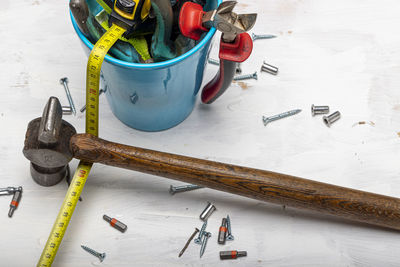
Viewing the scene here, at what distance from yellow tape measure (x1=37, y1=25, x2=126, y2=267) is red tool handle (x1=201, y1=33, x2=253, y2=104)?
0.20m

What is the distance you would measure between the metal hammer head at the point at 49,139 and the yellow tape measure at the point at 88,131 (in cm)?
5

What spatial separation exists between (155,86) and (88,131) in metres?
0.19

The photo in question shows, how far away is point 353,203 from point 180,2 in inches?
20.5

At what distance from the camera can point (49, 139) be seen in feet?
3.11

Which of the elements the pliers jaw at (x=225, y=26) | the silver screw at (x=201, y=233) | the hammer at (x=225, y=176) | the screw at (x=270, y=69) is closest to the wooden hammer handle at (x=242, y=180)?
the hammer at (x=225, y=176)

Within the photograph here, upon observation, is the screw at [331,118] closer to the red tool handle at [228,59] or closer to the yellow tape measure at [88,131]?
the red tool handle at [228,59]

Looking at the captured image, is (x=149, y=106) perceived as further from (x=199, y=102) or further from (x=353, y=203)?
(x=353, y=203)

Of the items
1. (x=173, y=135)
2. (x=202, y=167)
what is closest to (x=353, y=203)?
(x=202, y=167)

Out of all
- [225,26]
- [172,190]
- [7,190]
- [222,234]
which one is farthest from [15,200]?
[225,26]

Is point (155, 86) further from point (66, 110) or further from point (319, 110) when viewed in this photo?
point (319, 110)

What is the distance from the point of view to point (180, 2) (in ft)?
3.26

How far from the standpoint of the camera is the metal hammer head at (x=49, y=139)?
3.11 feet

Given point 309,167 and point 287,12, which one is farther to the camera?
point 287,12

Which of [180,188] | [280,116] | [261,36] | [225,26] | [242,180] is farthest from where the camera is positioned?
[261,36]
